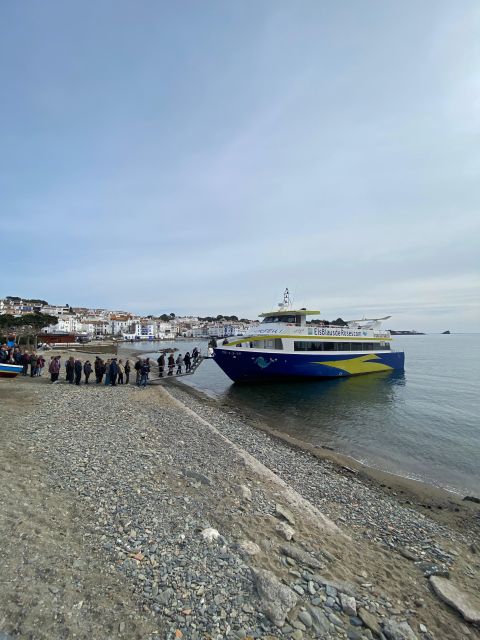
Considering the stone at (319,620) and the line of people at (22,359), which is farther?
the line of people at (22,359)

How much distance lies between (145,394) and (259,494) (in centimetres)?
1251

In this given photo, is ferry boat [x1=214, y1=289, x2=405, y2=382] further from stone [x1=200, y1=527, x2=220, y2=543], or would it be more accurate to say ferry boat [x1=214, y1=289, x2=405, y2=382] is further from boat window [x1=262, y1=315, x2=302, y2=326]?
stone [x1=200, y1=527, x2=220, y2=543]

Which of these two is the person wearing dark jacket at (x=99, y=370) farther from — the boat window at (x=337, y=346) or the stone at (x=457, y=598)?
the stone at (x=457, y=598)

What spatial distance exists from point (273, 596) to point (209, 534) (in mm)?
1482

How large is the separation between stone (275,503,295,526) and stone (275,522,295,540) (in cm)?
25

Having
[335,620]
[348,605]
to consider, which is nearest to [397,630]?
[348,605]

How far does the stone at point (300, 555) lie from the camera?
16.5ft

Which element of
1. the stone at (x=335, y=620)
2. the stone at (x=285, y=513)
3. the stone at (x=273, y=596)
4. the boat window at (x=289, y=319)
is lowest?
the stone at (x=285, y=513)

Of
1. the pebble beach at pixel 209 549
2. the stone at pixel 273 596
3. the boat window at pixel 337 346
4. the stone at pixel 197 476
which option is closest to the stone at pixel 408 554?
the pebble beach at pixel 209 549

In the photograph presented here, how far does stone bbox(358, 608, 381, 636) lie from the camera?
399 cm

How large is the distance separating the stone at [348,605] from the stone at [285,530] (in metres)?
1.44

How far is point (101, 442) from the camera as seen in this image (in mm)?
9305

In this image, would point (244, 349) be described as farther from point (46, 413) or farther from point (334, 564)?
point (334, 564)

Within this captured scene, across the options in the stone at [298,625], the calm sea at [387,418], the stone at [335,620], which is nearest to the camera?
the stone at [298,625]
